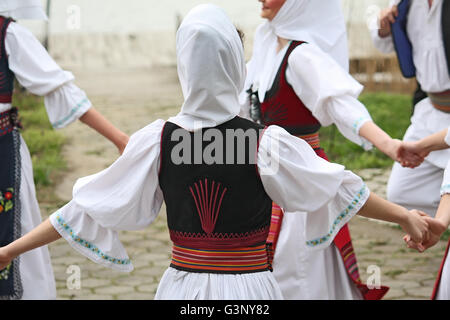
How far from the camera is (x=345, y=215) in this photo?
8.08 ft

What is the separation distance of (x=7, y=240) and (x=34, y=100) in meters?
6.83

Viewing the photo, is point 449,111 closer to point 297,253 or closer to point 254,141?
point 297,253

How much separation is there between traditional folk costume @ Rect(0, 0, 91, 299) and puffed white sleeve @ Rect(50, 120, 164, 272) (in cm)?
122

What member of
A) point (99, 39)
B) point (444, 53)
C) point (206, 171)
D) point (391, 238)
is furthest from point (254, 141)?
point (99, 39)

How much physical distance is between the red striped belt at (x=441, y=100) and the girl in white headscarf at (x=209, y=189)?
188 cm

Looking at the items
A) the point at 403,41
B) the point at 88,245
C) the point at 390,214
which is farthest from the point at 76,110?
the point at 403,41

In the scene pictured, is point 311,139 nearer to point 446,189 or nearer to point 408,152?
point 408,152

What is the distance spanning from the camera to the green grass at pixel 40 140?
282 inches

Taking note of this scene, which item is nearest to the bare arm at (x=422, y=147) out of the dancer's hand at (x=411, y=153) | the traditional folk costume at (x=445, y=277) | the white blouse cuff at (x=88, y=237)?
the dancer's hand at (x=411, y=153)

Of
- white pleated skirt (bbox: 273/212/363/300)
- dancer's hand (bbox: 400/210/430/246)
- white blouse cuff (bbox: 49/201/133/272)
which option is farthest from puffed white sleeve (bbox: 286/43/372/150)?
white blouse cuff (bbox: 49/201/133/272)

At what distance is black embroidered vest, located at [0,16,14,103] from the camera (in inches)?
135

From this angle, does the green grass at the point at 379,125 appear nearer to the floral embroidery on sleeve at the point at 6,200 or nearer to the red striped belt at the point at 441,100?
the red striped belt at the point at 441,100

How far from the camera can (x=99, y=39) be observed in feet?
48.9

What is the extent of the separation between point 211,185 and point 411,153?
5.07 ft
